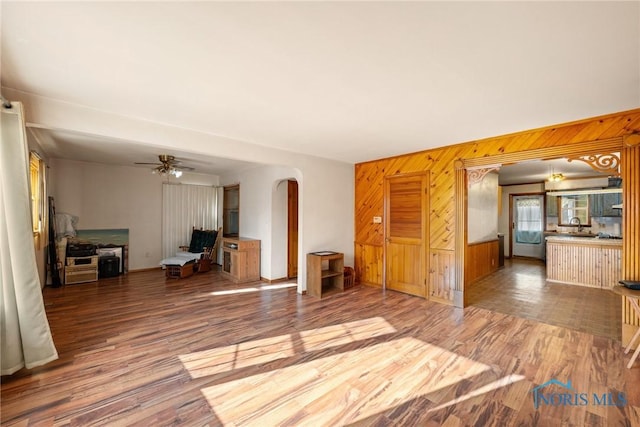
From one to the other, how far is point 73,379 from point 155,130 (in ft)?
8.29

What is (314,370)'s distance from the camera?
7.88ft

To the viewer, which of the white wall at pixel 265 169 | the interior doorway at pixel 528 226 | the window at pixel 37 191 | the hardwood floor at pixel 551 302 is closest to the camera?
the white wall at pixel 265 169

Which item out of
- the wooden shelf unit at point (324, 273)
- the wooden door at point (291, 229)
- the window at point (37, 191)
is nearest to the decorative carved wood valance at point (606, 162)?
the wooden shelf unit at point (324, 273)

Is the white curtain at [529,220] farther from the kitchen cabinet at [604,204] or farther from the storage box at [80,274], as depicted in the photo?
the storage box at [80,274]

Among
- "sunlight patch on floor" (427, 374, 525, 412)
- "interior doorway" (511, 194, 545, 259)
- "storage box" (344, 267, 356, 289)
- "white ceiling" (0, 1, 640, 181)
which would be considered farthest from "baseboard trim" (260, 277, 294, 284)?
"interior doorway" (511, 194, 545, 259)

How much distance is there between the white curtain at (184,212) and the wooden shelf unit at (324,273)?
402 cm

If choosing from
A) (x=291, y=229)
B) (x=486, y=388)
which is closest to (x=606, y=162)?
(x=486, y=388)

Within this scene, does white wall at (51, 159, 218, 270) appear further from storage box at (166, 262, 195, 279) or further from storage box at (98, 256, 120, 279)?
storage box at (166, 262, 195, 279)

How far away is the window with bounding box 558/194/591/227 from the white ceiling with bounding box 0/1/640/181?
6.18 metres

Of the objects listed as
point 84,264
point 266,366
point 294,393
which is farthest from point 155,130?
point 84,264

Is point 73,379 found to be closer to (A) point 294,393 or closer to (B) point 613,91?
(A) point 294,393

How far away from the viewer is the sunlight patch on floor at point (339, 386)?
6.16ft

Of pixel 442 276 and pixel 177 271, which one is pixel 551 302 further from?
pixel 177 271

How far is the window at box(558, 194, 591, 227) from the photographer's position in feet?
23.8
